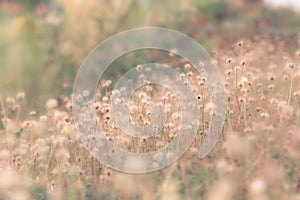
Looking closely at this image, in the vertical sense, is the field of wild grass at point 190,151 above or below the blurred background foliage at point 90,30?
below

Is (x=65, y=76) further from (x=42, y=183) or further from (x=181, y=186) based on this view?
(x=181, y=186)

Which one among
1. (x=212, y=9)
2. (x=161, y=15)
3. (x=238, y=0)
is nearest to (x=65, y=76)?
(x=161, y=15)

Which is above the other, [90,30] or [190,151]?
[90,30]

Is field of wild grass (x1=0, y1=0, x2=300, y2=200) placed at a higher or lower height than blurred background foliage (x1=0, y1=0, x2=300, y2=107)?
lower

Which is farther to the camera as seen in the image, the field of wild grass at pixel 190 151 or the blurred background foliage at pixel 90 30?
the blurred background foliage at pixel 90 30

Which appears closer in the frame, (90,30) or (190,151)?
(190,151)

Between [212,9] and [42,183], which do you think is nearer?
[42,183]

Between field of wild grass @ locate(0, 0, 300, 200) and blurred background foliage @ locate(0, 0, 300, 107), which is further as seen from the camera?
blurred background foliage @ locate(0, 0, 300, 107)

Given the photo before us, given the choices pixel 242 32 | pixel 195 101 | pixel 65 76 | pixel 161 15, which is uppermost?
pixel 161 15
